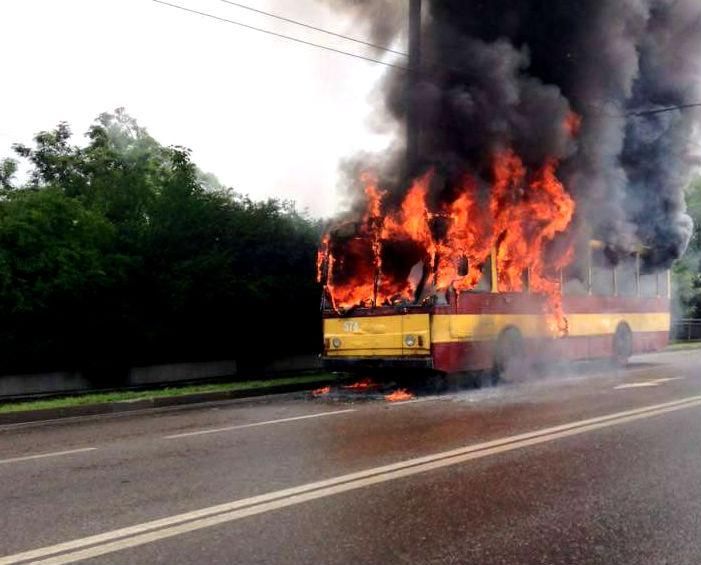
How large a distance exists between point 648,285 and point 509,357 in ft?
20.2

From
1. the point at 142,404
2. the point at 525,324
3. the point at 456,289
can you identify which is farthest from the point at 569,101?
the point at 142,404

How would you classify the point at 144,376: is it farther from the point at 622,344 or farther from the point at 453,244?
the point at 622,344

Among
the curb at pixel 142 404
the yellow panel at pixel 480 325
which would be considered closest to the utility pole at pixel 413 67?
the yellow panel at pixel 480 325

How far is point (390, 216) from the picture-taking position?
42.5 feet

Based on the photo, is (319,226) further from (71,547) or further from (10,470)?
(71,547)

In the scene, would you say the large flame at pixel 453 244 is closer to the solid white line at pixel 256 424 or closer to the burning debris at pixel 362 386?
the burning debris at pixel 362 386

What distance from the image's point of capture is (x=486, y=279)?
12.9 m

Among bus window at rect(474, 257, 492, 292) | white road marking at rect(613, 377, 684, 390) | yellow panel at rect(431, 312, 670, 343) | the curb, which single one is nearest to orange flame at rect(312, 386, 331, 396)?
the curb

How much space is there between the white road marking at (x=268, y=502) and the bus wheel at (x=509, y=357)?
16.2 feet

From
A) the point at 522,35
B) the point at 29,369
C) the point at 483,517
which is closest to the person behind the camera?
the point at 483,517

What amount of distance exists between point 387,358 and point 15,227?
7.85 m

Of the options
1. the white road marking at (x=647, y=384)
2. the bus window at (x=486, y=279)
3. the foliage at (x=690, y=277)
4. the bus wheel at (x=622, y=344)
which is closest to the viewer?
the white road marking at (x=647, y=384)

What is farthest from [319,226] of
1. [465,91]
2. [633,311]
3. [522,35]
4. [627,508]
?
[627,508]

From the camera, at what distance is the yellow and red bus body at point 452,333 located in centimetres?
1188
